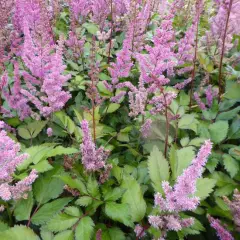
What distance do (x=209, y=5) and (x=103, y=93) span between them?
2.65m

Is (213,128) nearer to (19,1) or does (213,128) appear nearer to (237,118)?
(237,118)

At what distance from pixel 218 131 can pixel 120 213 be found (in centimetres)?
81

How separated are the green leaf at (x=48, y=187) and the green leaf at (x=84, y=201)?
156 mm

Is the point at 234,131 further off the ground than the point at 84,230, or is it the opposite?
the point at 234,131

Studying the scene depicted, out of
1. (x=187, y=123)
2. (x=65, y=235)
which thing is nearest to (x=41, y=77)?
(x=187, y=123)

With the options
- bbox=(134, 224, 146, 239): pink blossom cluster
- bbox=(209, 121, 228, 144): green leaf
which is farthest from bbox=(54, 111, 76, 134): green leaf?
bbox=(209, 121, 228, 144): green leaf

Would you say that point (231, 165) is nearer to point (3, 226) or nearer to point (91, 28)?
point (3, 226)

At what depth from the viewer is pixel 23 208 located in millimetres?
1496

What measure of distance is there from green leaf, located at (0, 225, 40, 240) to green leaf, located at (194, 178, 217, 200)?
760 millimetres

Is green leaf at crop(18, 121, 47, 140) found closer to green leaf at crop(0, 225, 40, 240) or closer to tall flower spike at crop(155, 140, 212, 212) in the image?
green leaf at crop(0, 225, 40, 240)

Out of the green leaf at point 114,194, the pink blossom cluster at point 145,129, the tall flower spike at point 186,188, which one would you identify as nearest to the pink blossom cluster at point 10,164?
the green leaf at point 114,194

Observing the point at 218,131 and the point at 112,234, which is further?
the point at 218,131

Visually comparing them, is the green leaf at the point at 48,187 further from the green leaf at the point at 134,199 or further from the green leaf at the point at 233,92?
the green leaf at the point at 233,92

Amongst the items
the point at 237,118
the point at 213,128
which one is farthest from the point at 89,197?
the point at 237,118
